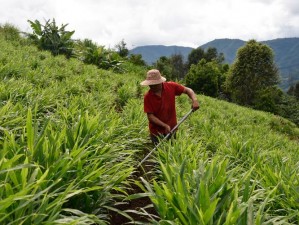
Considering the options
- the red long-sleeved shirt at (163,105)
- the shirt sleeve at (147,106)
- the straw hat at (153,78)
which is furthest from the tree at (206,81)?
the straw hat at (153,78)

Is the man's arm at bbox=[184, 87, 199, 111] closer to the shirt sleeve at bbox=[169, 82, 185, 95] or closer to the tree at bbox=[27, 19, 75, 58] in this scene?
the shirt sleeve at bbox=[169, 82, 185, 95]

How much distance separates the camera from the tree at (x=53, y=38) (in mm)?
16938

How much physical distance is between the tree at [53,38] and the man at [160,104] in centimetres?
1253

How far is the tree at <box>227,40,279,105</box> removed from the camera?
34.9 metres

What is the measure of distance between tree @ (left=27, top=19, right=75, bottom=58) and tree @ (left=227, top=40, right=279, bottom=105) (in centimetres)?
2236

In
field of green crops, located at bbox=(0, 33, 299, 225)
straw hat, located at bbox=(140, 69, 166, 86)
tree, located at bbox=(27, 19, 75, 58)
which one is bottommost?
field of green crops, located at bbox=(0, 33, 299, 225)

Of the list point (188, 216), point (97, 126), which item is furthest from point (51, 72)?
point (188, 216)

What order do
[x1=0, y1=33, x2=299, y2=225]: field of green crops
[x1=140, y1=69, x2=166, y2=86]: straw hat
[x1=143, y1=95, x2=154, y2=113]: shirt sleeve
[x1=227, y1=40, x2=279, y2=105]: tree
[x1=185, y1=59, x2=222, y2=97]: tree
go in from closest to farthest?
1. [x1=0, y1=33, x2=299, y2=225]: field of green crops
2. [x1=140, y1=69, x2=166, y2=86]: straw hat
3. [x1=143, y1=95, x2=154, y2=113]: shirt sleeve
4. [x1=227, y1=40, x2=279, y2=105]: tree
5. [x1=185, y1=59, x2=222, y2=97]: tree

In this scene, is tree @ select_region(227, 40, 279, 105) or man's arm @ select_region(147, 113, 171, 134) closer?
man's arm @ select_region(147, 113, 171, 134)

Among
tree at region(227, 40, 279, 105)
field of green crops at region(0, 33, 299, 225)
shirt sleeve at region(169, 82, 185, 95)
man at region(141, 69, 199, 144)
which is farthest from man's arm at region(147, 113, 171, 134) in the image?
tree at region(227, 40, 279, 105)

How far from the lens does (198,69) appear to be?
135 feet

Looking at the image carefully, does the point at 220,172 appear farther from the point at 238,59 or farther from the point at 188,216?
the point at 238,59

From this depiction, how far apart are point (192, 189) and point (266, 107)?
34281mm

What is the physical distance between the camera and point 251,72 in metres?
35.2
